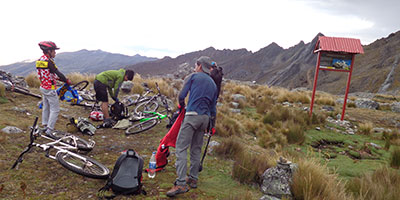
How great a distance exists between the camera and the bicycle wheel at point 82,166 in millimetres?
3689

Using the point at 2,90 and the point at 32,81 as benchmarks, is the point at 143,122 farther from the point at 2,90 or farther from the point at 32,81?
the point at 32,81

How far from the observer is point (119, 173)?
349 centimetres

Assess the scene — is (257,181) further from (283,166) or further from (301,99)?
(301,99)

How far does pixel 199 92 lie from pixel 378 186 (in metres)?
3.33

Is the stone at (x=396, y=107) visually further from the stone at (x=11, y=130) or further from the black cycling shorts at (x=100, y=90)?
the stone at (x=11, y=130)

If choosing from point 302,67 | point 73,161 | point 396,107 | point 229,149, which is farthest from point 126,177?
point 302,67

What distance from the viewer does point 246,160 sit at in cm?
455

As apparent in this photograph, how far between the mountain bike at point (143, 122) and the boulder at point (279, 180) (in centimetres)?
416

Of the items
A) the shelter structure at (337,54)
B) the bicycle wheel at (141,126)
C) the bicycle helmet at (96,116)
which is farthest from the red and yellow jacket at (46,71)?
the shelter structure at (337,54)

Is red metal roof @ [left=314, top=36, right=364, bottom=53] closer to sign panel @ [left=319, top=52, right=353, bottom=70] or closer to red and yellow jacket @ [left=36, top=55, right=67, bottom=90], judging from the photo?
sign panel @ [left=319, top=52, right=353, bottom=70]

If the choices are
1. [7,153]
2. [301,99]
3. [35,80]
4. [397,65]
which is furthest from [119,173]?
[397,65]

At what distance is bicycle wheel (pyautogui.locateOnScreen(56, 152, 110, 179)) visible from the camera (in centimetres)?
369

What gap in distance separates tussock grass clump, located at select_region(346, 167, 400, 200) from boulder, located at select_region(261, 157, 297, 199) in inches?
37.9

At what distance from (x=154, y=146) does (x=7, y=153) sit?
3.06 m
